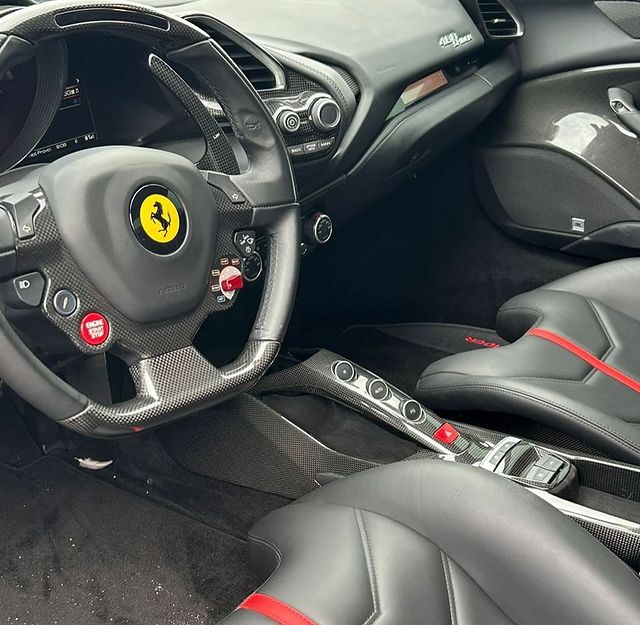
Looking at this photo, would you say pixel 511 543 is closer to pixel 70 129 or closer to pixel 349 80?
pixel 70 129

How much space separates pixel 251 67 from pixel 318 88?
13 centimetres

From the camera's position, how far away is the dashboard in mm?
1162

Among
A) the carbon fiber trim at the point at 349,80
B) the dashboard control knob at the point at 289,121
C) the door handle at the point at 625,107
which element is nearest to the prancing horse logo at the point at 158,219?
the dashboard control knob at the point at 289,121

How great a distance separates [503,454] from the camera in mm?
1253

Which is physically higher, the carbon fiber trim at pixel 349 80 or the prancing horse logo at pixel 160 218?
the carbon fiber trim at pixel 349 80

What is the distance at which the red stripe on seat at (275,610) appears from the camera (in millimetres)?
796

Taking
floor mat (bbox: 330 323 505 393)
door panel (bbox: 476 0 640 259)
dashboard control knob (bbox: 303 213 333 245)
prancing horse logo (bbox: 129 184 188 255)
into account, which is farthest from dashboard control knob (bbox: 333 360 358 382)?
door panel (bbox: 476 0 640 259)

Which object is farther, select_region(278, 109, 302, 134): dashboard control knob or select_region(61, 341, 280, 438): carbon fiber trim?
select_region(278, 109, 302, 134): dashboard control knob

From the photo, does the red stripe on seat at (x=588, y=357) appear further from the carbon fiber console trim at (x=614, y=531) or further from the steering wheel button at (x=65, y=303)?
the steering wheel button at (x=65, y=303)

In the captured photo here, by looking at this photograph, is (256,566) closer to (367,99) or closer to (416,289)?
(367,99)

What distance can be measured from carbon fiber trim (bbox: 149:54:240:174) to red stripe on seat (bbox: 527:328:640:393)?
0.57 metres

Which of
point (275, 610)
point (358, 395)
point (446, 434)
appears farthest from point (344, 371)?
point (275, 610)

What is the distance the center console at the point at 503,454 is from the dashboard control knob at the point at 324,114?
0.37 metres

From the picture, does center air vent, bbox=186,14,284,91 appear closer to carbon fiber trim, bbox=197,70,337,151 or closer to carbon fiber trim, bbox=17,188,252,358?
carbon fiber trim, bbox=197,70,337,151
